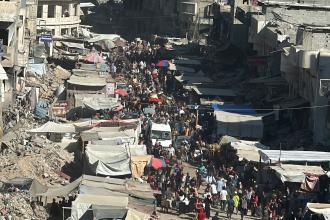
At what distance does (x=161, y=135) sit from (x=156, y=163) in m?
5.41

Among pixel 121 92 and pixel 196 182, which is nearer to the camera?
pixel 196 182

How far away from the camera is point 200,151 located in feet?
127

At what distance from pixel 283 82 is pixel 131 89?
31.8 feet

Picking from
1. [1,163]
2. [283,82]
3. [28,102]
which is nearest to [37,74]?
[28,102]

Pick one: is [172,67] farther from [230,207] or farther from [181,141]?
[230,207]

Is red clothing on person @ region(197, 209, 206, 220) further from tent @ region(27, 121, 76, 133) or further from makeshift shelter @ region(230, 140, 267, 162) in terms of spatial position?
tent @ region(27, 121, 76, 133)

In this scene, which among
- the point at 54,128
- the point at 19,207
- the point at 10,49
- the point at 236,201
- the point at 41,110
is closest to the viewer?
the point at 19,207

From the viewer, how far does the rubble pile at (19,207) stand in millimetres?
25244

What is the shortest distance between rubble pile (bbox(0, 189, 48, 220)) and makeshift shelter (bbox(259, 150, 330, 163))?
854 centimetres

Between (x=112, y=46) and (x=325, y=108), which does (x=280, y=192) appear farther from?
(x=112, y=46)

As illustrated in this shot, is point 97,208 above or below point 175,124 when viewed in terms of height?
above

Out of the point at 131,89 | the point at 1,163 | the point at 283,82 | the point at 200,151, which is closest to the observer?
the point at 1,163

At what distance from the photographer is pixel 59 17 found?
7619 cm

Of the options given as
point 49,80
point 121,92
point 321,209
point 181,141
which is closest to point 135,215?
point 321,209
